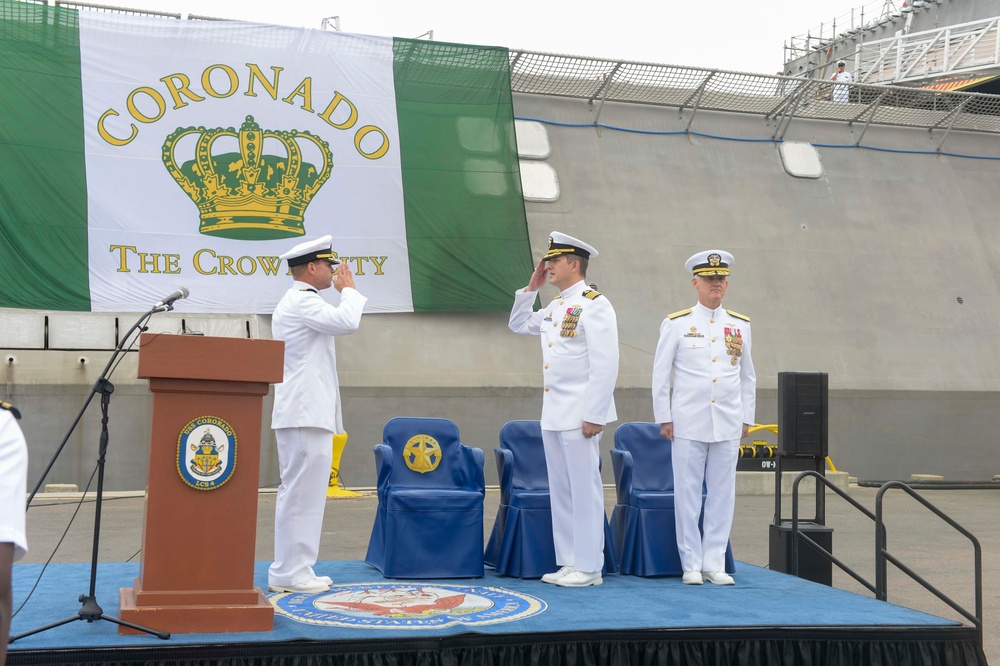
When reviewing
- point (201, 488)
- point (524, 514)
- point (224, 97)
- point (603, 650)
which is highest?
point (224, 97)

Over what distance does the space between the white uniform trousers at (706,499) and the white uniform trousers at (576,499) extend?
0.51 meters

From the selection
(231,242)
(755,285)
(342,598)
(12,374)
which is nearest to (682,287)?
(755,285)

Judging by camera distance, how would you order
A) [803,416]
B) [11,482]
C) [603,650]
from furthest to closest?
[803,416], [603,650], [11,482]

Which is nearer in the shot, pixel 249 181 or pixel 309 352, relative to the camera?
pixel 309 352

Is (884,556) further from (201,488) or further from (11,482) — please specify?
(11,482)

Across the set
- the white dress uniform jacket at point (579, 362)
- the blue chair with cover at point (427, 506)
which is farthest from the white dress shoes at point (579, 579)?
the white dress uniform jacket at point (579, 362)

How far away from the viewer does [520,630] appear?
424 cm

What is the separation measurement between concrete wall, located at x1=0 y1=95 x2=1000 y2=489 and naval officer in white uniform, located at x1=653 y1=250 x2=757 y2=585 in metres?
7.47

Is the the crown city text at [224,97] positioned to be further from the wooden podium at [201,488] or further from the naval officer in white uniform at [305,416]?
the wooden podium at [201,488]

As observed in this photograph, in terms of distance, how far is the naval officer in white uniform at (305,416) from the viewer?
16.7 feet

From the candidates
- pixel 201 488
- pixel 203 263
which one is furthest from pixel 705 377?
pixel 203 263

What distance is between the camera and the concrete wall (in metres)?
13.7

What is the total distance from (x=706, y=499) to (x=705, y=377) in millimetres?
706

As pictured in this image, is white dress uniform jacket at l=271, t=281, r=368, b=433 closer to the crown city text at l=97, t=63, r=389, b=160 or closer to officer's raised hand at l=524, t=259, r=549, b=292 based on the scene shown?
officer's raised hand at l=524, t=259, r=549, b=292
